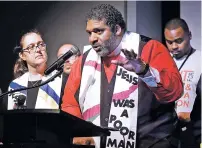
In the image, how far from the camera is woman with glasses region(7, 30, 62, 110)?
3.46m

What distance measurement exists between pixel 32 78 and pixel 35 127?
1478mm

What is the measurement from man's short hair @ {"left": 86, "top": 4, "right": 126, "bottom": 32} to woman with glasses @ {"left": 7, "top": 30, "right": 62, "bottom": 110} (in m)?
0.56

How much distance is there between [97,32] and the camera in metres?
3.38

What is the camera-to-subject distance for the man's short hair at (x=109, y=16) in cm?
336

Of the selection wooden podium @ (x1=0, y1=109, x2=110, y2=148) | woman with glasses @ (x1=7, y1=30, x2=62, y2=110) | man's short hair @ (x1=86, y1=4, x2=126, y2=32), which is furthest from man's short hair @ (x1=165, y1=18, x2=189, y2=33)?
wooden podium @ (x1=0, y1=109, x2=110, y2=148)

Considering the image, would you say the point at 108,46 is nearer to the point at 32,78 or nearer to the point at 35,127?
the point at 32,78

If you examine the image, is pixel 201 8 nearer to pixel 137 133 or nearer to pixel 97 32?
pixel 97 32

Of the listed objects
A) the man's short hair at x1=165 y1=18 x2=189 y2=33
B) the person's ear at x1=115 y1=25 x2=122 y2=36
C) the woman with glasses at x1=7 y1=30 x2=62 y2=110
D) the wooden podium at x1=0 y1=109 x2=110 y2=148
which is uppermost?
the man's short hair at x1=165 y1=18 x2=189 y2=33

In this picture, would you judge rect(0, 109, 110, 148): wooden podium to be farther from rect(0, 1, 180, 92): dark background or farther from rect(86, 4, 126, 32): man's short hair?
rect(0, 1, 180, 92): dark background

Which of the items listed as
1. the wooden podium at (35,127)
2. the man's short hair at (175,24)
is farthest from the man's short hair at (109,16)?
the wooden podium at (35,127)

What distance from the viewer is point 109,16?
3.37 meters

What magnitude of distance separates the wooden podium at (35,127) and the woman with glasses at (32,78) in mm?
1280

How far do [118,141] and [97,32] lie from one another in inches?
35.6

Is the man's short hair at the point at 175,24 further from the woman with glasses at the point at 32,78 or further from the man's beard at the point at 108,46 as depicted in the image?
the woman with glasses at the point at 32,78
